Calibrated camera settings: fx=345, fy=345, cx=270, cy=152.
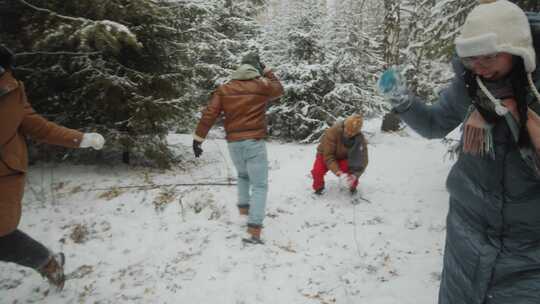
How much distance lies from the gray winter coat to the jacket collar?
126 inches

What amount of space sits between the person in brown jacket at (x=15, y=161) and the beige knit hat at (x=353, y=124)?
4.08 metres

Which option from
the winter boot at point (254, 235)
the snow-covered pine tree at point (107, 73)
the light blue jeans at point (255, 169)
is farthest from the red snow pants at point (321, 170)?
the snow-covered pine tree at point (107, 73)

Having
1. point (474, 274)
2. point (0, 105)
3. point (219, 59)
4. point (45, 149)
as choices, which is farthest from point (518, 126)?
point (219, 59)

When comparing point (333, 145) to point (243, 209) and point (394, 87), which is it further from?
point (394, 87)

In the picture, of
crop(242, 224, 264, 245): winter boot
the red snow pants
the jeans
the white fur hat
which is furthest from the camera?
the red snow pants

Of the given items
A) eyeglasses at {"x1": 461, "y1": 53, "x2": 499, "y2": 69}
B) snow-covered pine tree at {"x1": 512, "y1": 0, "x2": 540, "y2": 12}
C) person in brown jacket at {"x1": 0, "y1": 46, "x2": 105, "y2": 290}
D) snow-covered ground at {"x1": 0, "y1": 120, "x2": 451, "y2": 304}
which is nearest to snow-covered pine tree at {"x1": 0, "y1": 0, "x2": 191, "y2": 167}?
snow-covered ground at {"x1": 0, "y1": 120, "x2": 451, "y2": 304}

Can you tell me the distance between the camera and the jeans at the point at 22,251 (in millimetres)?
3135

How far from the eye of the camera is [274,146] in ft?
35.7

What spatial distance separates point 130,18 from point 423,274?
594 cm

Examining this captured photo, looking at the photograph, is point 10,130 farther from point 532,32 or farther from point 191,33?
point 191,33

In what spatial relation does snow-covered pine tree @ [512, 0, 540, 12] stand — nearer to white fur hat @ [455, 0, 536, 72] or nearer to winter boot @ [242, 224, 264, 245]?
white fur hat @ [455, 0, 536, 72]

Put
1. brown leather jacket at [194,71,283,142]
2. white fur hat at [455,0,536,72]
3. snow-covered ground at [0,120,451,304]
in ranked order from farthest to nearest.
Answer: brown leather jacket at [194,71,283,142] → snow-covered ground at [0,120,451,304] → white fur hat at [455,0,536,72]

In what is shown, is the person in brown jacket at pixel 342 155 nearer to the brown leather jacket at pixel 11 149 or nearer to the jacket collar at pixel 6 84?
the brown leather jacket at pixel 11 149

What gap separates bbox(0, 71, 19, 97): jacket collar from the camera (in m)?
2.94
